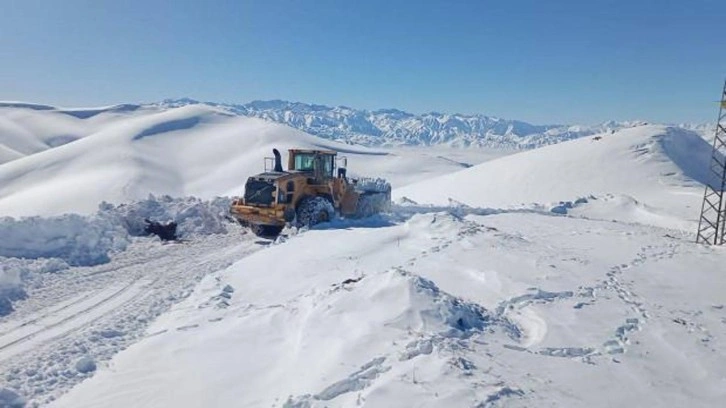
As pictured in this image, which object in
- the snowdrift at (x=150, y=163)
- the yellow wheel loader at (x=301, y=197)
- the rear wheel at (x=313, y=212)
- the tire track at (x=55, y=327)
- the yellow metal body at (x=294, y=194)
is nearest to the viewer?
the tire track at (x=55, y=327)

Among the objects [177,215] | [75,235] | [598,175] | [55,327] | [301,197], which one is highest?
[301,197]

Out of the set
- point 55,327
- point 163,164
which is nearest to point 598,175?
point 55,327

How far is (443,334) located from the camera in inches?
281

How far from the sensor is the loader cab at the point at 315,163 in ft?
58.8

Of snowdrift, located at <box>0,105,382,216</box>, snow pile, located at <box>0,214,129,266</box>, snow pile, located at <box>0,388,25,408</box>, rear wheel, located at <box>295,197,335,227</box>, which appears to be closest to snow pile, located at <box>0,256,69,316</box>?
snow pile, located at <box>0,214,129,266</box>

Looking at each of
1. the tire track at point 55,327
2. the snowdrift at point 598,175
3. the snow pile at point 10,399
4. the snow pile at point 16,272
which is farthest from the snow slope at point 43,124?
the snow pile at point 10,399

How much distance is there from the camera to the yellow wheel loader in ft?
52.7

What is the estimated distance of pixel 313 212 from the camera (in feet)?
54.3

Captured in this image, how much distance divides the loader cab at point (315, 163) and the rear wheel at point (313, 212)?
1041 mm

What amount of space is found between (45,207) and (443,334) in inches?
1944

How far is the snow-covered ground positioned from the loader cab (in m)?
1.73

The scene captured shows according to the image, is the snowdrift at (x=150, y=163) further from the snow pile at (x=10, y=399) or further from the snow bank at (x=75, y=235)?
the snow pile at (x=10, y=399)

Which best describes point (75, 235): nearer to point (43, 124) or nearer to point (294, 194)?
point (294, 194)

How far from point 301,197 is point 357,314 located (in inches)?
377
